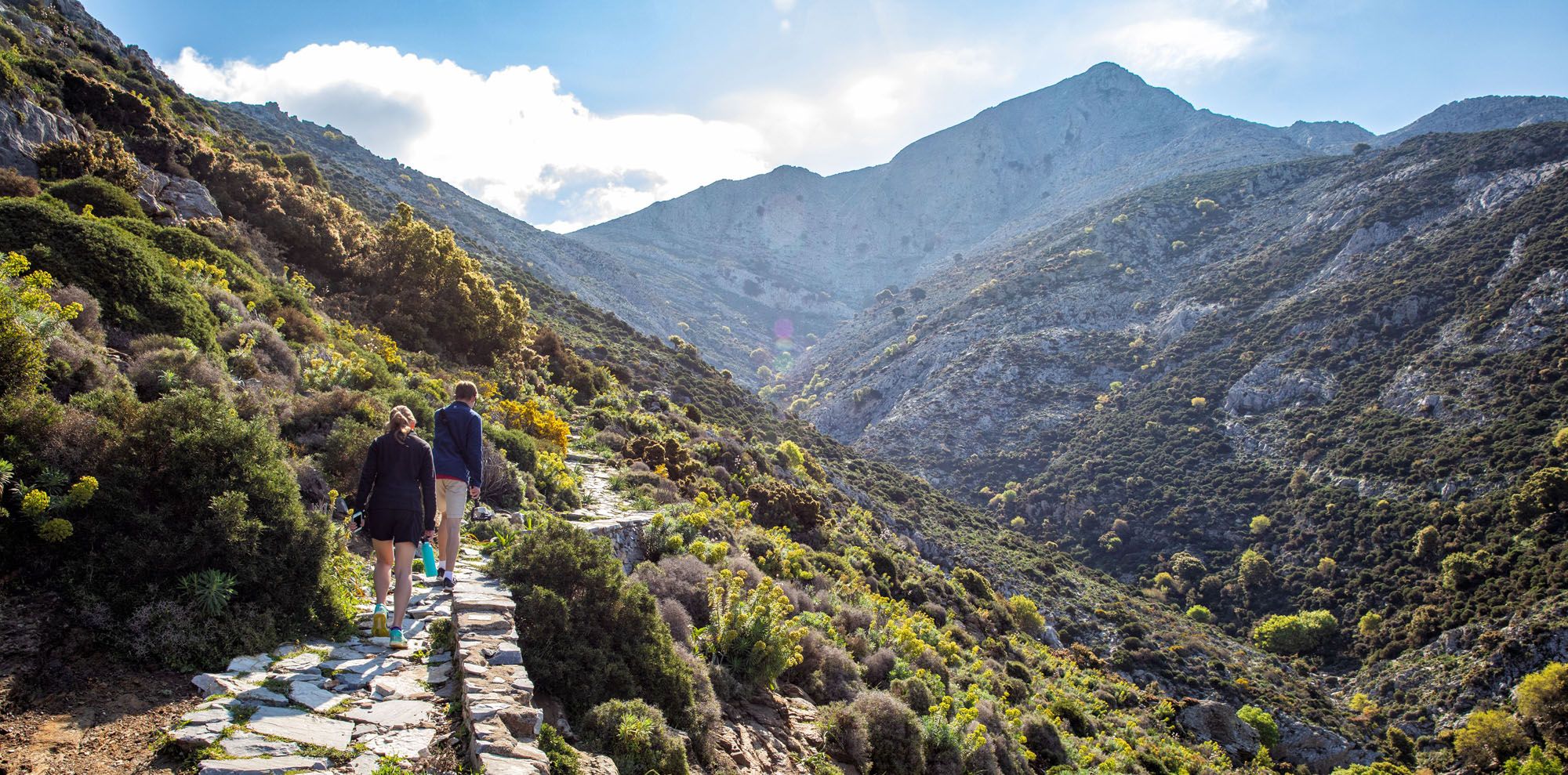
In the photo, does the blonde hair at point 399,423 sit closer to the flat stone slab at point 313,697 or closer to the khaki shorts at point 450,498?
the khaki shorts at point 450,498

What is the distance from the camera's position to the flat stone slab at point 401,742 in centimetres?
378

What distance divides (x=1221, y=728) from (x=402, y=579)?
25.4 metres

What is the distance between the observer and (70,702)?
3.61 meters

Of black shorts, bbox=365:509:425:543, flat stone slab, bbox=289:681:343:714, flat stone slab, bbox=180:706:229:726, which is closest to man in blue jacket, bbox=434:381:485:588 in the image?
black shorts, bbox=365:509:425:543

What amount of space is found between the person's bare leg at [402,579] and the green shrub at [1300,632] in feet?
122

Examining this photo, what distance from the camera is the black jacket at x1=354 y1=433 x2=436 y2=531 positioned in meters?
5.34

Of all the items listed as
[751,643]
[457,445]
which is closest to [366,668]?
[457,445]

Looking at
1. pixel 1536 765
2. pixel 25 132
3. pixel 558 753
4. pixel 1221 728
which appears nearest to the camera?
pixel 558 753

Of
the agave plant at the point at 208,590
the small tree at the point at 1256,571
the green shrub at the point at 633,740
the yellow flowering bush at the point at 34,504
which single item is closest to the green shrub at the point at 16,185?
the yellow flowering bush at the point at 34,504

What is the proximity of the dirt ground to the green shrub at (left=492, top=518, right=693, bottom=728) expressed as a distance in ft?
7.12

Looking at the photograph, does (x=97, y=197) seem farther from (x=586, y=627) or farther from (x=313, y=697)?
(x=586, y=627)

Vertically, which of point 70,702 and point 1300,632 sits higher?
point 70,702

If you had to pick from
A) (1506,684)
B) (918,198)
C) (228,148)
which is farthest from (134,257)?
(918,198)

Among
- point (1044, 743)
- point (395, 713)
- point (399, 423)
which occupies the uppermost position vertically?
point (399, 423)
